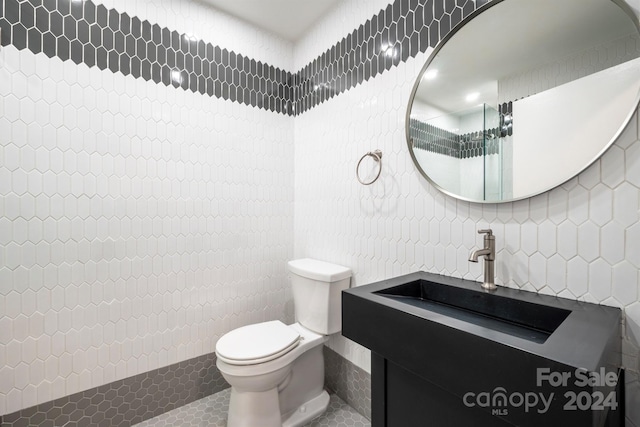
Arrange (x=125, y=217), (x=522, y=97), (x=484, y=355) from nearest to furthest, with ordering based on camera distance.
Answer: (x=484, y=355) < (x=522, y=97) < (x=125, y=217)

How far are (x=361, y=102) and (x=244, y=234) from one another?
1172 millimetres

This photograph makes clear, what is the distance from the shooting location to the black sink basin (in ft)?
3.12

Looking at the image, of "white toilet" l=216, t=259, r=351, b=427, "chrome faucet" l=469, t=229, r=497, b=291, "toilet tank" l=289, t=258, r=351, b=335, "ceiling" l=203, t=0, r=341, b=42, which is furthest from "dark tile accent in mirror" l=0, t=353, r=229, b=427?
"ceiling" l=203, t=0, r=341, b=42

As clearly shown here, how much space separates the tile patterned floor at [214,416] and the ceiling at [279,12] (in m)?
2.55

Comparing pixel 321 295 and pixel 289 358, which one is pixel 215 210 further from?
pixel 289 358

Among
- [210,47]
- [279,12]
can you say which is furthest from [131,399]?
[279,12]

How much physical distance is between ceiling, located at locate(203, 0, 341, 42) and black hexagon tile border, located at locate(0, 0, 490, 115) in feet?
0.85

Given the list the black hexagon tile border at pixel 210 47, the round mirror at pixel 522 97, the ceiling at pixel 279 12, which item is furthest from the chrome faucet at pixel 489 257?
the ceiling at pixel 279 12

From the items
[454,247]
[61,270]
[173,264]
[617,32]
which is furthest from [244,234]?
[617,32]

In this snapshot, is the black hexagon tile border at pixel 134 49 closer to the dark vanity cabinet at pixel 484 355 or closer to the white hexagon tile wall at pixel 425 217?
the white hexagon tile wall at pixel 425 217

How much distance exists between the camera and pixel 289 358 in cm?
154

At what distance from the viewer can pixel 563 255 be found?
39.6 inches

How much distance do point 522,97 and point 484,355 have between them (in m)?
0.95

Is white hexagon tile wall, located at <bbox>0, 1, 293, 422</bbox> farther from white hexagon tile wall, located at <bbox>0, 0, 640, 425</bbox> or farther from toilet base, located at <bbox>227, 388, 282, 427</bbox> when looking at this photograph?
toilet base, located at <bbox>227, 388, 282, 427</bbox>
